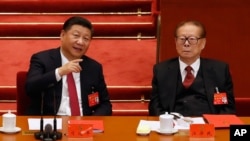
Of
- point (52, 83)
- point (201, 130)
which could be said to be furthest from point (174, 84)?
point (201, 130)

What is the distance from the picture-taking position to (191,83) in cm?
330

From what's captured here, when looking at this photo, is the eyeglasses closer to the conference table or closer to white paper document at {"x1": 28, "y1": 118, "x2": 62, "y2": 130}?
the conference table

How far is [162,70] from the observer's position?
3.36 m

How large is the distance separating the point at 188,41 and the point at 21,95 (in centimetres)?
90

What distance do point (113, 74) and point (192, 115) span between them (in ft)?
3.56

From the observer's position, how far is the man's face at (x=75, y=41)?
3.25 metres

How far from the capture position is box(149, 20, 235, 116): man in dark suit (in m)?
3.27

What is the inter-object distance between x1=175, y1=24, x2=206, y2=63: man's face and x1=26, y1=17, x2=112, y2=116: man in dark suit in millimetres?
450

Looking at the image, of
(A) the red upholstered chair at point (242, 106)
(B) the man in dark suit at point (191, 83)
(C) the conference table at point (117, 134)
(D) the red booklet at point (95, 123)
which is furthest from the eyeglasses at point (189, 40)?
(D) the red booklet at point (95, 123)

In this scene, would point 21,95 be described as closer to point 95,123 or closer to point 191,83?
point 95,123

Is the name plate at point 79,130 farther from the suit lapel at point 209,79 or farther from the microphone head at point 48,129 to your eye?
the suit lapel at point 209,79

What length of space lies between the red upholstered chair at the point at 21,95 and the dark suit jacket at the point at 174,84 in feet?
2.12

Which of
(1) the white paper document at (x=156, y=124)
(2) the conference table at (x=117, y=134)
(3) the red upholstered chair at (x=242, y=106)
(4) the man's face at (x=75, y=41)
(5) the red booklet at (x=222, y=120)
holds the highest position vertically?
(4) the man's face at (x=75, y=41)

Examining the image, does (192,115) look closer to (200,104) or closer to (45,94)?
(200,104)
